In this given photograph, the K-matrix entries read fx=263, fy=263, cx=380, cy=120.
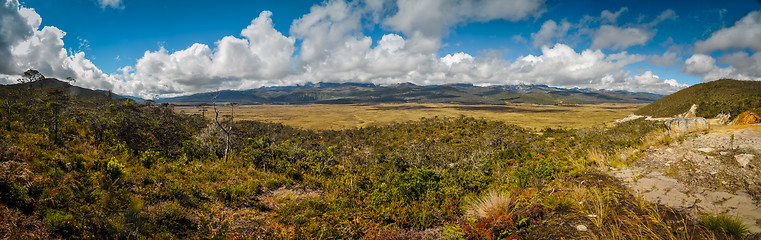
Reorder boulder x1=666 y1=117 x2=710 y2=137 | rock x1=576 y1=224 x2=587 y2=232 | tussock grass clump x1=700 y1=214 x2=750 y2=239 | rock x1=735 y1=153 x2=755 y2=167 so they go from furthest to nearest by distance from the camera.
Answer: boulder x1=666 y1=117 x2=710 y2=137, rock x1=735 y1=153 x2=755 y2=167, rock x1=576 y1=224 x2=587 y2=232, tussock grass clump x1=700 y1=214 x2=750 y2=239

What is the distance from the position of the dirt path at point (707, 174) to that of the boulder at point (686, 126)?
1.04 meters

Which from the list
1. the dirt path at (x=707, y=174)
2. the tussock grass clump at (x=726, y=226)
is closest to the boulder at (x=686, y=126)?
the dirt path at (x=707, y=174)

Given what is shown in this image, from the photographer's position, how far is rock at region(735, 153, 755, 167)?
658cm

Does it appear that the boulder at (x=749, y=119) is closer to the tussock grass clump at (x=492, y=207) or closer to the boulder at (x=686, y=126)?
the boulder at (x=686, y=126)

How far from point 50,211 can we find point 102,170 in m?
5.31

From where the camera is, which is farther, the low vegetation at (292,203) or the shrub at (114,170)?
the shrub at (114,170)

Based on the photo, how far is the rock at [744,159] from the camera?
6578mm

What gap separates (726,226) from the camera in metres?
4.07

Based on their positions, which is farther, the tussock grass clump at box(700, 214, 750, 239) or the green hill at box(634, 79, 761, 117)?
the green hill at box(634, 79, 761, 117)

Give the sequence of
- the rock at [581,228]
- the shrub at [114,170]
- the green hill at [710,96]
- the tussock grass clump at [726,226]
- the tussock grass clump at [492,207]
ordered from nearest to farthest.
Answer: the tussock grass clump at [726,226] < the rock at [581,228] < the tussock grass clump at [492,207] < the shrub at [114,170] < the green hill at [710,96]

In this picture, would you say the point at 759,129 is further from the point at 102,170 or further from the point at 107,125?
the point at 107,125

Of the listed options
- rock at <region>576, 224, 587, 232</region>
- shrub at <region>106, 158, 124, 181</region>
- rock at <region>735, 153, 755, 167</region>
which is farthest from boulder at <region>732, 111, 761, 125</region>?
shrub at <region>106, 158, 124, 181</region>

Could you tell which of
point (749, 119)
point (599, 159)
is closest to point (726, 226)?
point (599, 159)

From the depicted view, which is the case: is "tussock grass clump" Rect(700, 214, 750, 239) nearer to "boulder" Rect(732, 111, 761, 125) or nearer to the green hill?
"boulder" Rect(732, 111, 761, 125)
